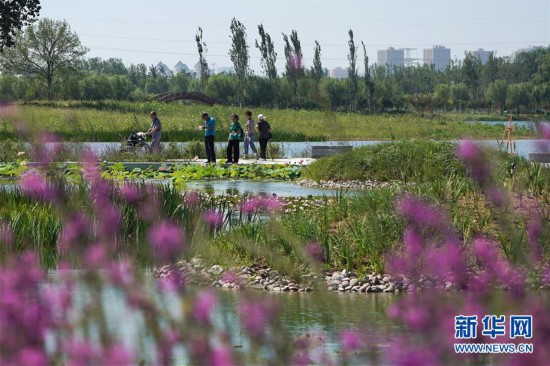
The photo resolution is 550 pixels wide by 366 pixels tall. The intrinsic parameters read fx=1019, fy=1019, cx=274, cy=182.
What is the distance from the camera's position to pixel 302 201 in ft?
58.7

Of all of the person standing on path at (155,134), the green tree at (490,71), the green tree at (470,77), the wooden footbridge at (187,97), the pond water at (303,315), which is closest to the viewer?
Result: the pond water at (303,315)

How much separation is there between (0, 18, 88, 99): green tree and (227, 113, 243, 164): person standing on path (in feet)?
270

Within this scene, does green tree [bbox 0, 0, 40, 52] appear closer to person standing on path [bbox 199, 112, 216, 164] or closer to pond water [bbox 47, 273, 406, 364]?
person standing on path [bbox 199, 112, 216, 164]

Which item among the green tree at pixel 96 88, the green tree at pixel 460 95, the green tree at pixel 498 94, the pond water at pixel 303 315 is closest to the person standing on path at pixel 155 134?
the pond water at pixel 303 315

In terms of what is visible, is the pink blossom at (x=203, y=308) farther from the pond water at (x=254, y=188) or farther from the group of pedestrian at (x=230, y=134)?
the group of pedestrian at (x=230, y=134)

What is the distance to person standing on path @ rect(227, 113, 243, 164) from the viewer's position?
2930 cm

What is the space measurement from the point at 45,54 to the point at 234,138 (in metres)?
85.4

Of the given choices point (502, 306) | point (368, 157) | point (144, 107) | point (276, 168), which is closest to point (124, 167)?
point (276, 168)

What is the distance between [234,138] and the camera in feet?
96.5

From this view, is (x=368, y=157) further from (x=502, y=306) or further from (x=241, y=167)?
(x=502, y=306)

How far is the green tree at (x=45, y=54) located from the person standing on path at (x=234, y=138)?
82.3m

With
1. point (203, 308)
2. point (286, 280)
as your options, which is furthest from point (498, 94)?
point (203, 308)

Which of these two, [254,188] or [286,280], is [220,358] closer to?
[286,280]

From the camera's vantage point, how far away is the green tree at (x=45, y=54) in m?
109
